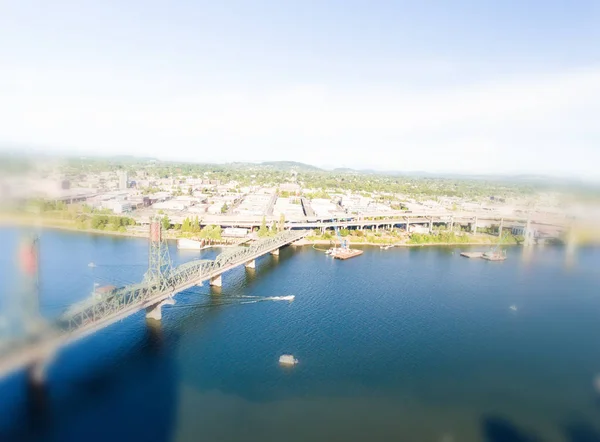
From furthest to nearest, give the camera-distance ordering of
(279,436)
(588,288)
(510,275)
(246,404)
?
(510,275)
(588,288)
(246,404)
(279,436)

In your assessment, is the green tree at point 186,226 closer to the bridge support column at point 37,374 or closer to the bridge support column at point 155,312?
the bridge support column at point 155,312

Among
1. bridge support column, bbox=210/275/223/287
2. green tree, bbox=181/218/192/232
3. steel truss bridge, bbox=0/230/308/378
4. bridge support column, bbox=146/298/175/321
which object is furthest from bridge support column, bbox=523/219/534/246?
bridge support column, bbox=146/298/175/321

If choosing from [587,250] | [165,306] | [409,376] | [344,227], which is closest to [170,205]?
[344,227]

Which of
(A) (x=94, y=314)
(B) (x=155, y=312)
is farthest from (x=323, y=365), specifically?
(A) (x=94, y=314)

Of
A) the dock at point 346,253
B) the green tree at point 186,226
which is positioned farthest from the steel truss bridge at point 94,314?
the green tree at point 186,226

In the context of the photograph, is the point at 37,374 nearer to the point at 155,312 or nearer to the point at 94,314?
the point at 94,314

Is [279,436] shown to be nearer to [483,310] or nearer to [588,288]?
[483,310]

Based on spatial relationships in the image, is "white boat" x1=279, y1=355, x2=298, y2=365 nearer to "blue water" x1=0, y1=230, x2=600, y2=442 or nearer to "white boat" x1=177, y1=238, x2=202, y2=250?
"blue water" x1=0, y1=230, x2=600, y2=442
